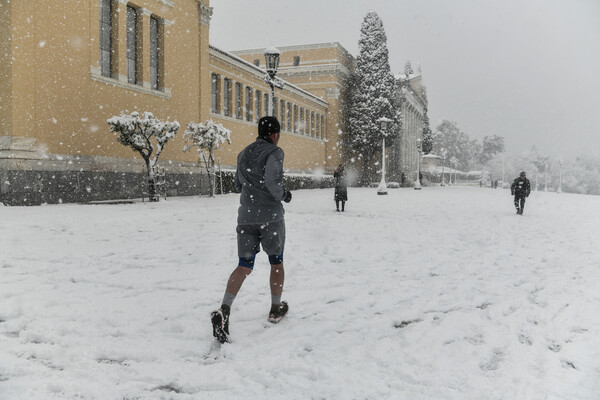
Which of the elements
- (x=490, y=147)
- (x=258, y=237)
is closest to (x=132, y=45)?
(x=258, y=237)

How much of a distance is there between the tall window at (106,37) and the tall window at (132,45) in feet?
3.72

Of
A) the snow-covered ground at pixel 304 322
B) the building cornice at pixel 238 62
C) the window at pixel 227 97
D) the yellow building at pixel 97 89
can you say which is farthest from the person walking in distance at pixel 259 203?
the window at pixel 227 97

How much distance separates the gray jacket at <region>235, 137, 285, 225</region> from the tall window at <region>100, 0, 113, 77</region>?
16161mm

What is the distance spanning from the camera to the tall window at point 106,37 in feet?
59.3

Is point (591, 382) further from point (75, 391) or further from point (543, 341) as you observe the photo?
point (75, 391)

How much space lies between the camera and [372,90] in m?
44.7

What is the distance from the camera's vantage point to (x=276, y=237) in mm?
3986

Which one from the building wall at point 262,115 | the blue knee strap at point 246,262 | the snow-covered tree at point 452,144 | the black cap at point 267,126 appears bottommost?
the blue knee strap at point 246,262

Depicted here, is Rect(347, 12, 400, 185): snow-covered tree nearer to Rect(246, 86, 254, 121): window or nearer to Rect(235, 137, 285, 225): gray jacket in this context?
Rect(246, 86, 254, 121): window

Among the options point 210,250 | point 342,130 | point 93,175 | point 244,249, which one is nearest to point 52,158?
point 93,175

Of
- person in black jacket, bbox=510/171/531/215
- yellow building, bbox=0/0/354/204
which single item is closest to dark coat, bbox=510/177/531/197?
person in black jacket, bbox=510/171/531/215

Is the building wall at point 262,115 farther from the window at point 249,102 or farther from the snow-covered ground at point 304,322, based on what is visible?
the snow-covered ground at point 304,322

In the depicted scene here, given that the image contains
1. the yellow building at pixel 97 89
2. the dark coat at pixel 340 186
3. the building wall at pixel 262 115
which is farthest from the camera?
the building wall at pixel 262 115

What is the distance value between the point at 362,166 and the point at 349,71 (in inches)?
373
